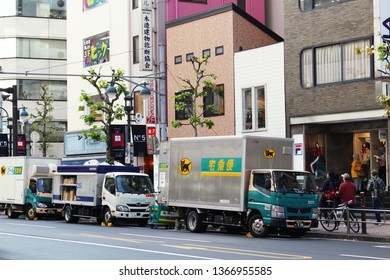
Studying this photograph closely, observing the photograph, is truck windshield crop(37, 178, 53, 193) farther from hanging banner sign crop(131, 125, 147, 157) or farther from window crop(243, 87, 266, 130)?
window crop(243, 87, 266, 130)

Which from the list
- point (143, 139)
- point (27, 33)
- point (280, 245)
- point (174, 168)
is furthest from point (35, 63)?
point (280, 245)

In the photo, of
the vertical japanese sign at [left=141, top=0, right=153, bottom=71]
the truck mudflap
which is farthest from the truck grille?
the vertical japanese sign at [left=141, top=0, right=153, bottom=71]

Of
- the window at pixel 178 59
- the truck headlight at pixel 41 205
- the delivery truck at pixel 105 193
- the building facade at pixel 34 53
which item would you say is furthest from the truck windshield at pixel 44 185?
the building facade at pixel 34 53

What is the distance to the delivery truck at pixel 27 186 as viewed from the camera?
134 ft

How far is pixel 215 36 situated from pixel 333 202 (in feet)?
47.4

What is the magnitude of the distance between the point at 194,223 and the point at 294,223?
14.1 feet

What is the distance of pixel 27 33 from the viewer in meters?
72.4

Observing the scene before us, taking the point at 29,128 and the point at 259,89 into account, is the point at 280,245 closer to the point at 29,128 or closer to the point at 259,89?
the point at 259,89

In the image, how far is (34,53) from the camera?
238 ft

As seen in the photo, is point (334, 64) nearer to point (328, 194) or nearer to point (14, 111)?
point (328, 194)

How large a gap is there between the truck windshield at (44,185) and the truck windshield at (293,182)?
17.7 m

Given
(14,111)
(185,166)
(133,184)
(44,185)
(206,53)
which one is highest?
(206,53)

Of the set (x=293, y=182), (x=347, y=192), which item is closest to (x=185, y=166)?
(x=293, y=182)

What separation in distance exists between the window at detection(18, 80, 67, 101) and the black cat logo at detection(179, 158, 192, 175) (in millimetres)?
43768
